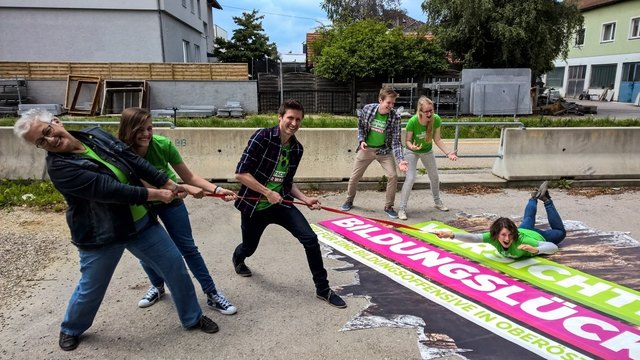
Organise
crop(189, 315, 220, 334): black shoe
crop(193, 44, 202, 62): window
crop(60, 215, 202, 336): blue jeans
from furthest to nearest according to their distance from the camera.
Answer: crop(193, 44, 202, 62): window < crop(189, 315, 220, 334): black shoe < crop(60, 215, 202, 336): blue jeans

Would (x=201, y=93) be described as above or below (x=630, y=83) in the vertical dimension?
below

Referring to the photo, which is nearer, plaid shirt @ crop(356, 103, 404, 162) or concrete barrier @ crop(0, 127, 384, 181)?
plaid shirt @ crop(356, 103, 404, 162)

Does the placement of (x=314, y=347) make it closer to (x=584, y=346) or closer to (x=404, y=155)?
(x=584, y=346)

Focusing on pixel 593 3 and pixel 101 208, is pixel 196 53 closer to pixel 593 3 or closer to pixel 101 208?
pixel 101 208

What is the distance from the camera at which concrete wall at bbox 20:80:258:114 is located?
20.9 meters

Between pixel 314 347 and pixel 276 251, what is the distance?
1987 mm

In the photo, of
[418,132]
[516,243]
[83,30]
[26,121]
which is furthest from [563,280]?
[83,30]

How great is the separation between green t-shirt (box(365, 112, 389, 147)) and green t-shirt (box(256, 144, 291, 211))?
2.62 metres

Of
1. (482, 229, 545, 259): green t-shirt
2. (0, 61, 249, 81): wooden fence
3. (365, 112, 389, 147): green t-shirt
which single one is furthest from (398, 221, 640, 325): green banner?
(0, 61, 249, 81): wooden fence

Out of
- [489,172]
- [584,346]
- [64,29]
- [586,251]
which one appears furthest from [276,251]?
[64,29]

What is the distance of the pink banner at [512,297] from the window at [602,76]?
126 feet

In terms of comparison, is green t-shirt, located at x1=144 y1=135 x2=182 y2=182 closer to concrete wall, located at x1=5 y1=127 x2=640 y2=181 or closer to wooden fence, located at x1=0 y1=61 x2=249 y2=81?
concrete wall, located at x1=5 y1=127 x2=640 y2=181

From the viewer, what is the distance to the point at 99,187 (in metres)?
2.75

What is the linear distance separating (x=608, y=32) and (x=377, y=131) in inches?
1579
